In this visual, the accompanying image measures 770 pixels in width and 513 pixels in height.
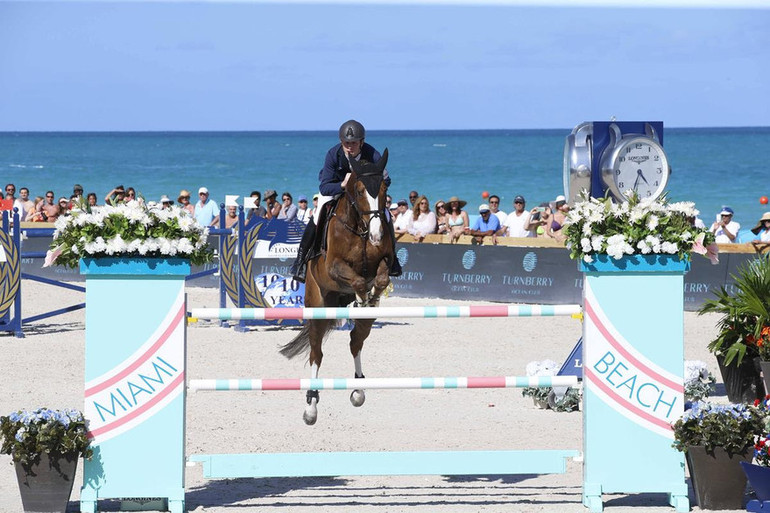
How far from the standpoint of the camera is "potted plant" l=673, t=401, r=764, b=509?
6.30 metres

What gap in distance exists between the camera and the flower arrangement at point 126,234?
6.29 meters

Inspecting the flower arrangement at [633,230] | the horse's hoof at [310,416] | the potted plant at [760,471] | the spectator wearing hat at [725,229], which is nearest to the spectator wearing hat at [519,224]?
the spectator wearing hat at [725,229]

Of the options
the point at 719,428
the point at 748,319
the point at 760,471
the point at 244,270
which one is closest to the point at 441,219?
the point at 244,270

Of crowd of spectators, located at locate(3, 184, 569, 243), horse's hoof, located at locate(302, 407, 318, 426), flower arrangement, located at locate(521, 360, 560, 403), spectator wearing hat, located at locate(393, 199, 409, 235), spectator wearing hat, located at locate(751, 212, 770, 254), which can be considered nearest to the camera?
horse's hoof, located at locate(302, 407, 318, 426)

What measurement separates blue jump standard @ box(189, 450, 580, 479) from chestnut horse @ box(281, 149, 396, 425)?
5.74ft

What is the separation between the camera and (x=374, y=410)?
10078 millimetres

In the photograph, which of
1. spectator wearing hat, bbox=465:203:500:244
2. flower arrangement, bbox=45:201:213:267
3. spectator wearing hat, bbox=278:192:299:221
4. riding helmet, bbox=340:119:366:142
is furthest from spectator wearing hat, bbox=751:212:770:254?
flower arrangement, bbox=45:201:213:267

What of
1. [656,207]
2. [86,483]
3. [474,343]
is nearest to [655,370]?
[656,207]

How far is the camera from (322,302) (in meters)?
8.97

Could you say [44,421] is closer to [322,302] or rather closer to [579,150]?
[322,302]

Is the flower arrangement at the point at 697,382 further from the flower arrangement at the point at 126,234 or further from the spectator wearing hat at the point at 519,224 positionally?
the spectator wearing hat at the point at 519,224

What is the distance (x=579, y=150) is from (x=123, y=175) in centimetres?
7940

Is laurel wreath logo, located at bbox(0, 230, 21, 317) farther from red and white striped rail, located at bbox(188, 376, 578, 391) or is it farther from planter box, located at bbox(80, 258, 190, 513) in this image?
red and white striped rail, located at bbox(188, 376, 578, 391)

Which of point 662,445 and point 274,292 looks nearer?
point 662,445
